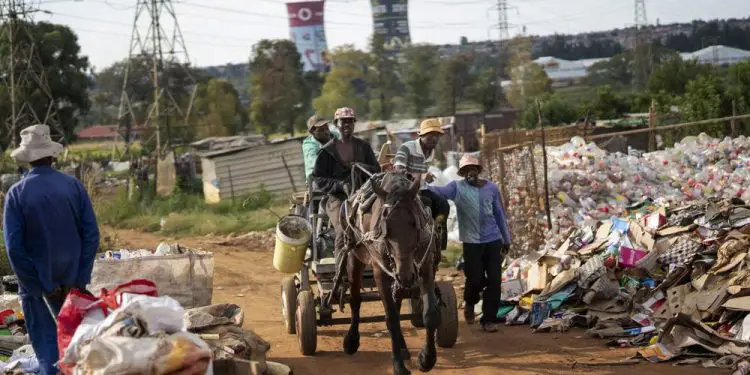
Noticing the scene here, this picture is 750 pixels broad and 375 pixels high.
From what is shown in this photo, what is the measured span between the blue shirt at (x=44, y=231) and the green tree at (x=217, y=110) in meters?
55.7

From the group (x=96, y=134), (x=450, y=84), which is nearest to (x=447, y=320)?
(x=450, y=84)

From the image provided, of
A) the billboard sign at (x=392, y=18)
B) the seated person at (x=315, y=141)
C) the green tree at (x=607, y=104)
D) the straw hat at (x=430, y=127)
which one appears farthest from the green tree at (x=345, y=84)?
the billboard sign at (x=392, y=18)

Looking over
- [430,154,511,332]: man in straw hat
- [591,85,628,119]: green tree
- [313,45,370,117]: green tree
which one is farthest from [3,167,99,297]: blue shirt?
[591,85,628,119]: green tree

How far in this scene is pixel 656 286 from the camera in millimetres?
10797

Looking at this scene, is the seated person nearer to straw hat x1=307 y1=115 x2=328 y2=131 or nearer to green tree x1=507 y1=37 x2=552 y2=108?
straw hat x1=307 y1=115 x2=328 y2=131

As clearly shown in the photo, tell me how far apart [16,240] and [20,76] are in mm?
41106

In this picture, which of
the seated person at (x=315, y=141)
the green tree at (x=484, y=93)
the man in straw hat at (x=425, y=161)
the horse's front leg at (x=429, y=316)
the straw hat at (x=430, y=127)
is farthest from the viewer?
the green tree at (x=484, y=93)

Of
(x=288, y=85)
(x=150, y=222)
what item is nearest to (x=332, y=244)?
(x=150, y=222)

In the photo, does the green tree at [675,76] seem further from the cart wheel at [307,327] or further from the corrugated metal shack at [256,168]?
the cart wheel at [307,327]

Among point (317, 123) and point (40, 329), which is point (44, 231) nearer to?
point (40, 329)

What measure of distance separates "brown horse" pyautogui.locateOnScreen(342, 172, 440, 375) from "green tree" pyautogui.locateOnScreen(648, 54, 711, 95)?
49656 mm

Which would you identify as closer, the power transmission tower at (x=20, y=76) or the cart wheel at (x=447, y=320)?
the cart wheel at (x=447, y=320)

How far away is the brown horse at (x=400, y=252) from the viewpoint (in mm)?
7918

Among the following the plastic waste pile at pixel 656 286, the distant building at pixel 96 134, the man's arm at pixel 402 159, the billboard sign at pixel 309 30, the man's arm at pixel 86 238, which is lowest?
the distant building at pixel 96 134
